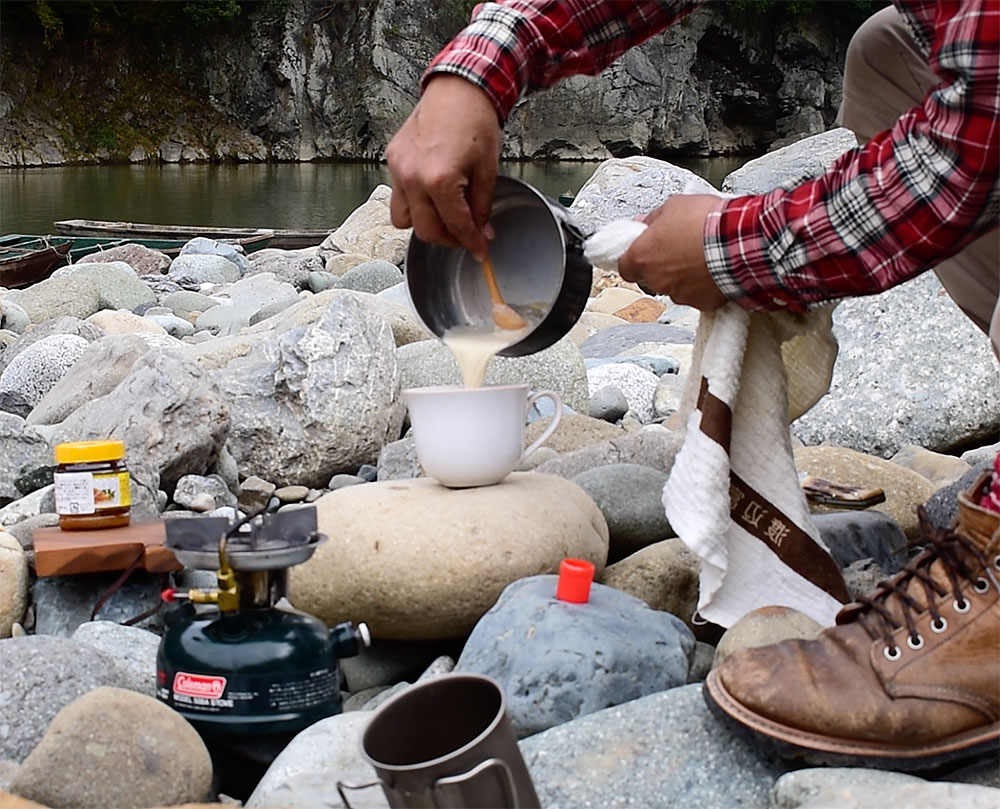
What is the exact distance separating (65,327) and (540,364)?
3.23 m

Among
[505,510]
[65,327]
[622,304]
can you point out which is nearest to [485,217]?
[505,510]

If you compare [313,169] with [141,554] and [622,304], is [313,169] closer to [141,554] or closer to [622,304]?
[622,304]

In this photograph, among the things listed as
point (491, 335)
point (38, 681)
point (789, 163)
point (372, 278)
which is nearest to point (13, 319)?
point (372, 278)

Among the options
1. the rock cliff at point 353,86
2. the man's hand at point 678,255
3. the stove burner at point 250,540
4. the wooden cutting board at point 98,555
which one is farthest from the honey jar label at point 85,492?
the rock cliff at point 353,86

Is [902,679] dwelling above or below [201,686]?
above

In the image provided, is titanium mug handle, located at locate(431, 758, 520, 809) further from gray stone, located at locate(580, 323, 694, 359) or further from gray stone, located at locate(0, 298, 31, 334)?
gray stone, located at locate(0, 298, 31, 334)

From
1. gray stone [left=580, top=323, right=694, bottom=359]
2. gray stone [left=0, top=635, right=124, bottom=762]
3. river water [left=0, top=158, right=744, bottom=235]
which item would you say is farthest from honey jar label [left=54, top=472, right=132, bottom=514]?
river water [left=0, top=158, right=744, bottom=235]

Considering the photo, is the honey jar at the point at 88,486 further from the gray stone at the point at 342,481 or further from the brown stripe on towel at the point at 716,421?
the brown stripe on towel at the point at 716,421

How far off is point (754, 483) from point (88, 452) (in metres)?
1.40

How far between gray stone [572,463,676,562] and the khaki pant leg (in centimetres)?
76

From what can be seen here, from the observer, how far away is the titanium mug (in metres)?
1.30

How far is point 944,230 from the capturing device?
5.57ft

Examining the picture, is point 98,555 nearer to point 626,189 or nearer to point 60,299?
point 60,299

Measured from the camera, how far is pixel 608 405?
14.9 feet
